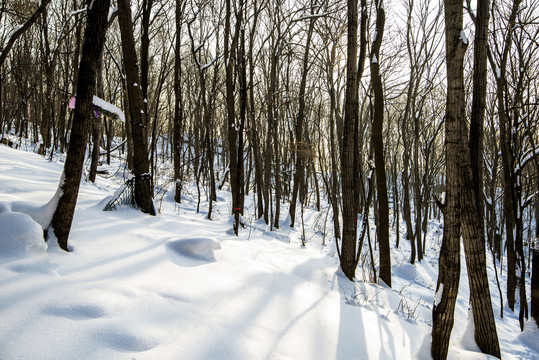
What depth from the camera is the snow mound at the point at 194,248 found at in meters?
3.19

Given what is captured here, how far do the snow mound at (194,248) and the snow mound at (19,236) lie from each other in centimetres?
120

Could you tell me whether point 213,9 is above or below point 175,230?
above

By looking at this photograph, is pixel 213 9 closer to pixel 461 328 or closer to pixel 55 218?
pixel 55 218

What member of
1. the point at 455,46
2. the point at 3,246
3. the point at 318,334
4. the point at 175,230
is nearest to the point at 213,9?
the point at 175,230

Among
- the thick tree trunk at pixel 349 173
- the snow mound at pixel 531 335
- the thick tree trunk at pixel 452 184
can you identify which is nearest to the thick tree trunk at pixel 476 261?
the thick tree trunk at pixel 452 184

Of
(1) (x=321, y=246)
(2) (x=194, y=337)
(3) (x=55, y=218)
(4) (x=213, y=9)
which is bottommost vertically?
(1) (x=321, y=246)

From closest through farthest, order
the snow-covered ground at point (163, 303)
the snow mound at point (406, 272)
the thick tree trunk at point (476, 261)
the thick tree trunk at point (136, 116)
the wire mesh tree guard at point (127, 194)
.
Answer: the snow-covered ground at point (163, 303) → the thick tree trunk at point (476, 261) → the wire mesh tree guard at point (127, 194) → the thick tree trunk at point (136, 116) → the snow mound at point (406, 272)

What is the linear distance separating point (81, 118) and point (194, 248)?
5.66 ft

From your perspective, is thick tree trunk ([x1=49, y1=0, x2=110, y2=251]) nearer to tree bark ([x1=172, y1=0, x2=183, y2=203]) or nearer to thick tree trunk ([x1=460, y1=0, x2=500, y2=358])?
thick tree trunk ([x1=460, y1=0, x2=500, y2=358])

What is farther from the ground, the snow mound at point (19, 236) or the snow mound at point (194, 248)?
the snow mound at point (19, 236)

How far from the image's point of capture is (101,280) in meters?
2.13

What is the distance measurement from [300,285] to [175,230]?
192cm

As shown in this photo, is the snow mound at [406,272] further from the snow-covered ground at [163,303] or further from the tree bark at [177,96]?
the tree bark at [177,96]

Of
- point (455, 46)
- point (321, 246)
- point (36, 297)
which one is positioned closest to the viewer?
point (36, 297)
